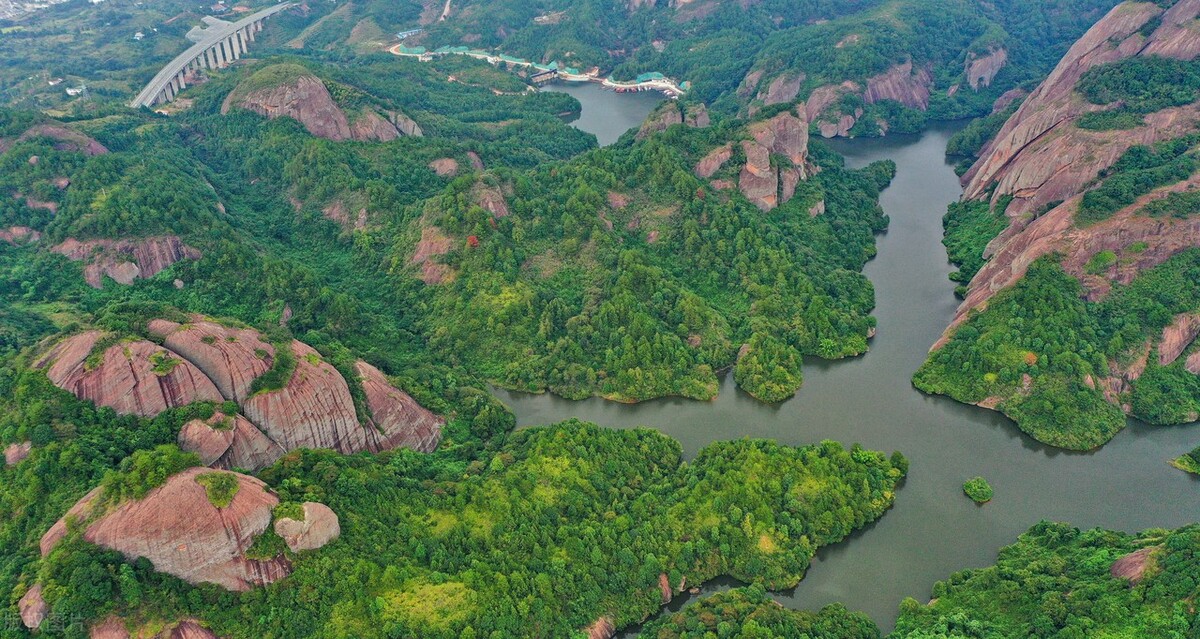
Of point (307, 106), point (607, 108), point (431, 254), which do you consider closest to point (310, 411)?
point (431, 254)

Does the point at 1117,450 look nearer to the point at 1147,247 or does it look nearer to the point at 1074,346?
the point at 1074,346

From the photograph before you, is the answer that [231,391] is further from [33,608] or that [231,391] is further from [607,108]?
[607,108]

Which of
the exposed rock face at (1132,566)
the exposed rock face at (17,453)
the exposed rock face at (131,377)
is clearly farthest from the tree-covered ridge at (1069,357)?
the exposed rock face at (17,453)

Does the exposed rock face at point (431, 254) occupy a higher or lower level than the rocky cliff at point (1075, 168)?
lower

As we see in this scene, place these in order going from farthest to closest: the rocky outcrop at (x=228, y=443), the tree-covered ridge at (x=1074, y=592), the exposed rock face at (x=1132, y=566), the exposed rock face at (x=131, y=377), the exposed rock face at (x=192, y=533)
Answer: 1. the exposed rock face at (x=131, y=377)
2. the rocky outcrop at (x=228, y=443)
3. the exposed rock face at (x=1132, y=566)
4. the exposed rock face at (x=192, y=533)
5. the tree-covered ridge at (x=1074, y=592)

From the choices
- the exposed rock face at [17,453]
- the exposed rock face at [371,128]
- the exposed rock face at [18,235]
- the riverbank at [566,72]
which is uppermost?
the exposed rock face at [17,453]

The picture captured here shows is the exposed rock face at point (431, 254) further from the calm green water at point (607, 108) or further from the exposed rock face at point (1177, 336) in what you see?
the exposed rock face at point (1177, 336)

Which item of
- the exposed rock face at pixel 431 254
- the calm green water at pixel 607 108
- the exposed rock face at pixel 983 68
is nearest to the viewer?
the exposed rock face at pixel 431 254
